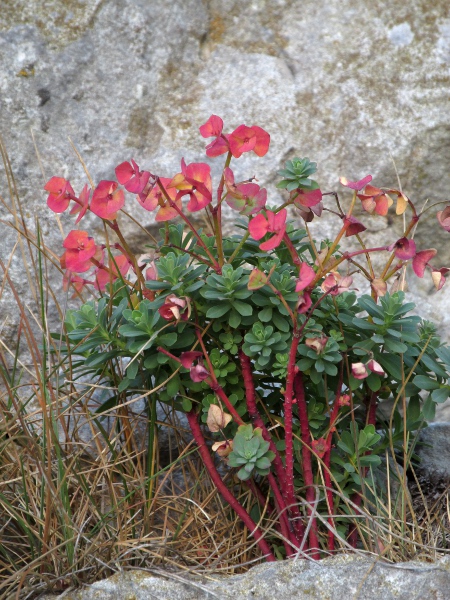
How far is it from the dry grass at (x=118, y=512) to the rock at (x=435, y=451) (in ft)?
0.15

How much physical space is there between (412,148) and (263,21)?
644 mm

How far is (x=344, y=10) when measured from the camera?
2.13m

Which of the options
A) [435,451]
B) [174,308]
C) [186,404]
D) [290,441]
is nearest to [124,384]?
[186,404]

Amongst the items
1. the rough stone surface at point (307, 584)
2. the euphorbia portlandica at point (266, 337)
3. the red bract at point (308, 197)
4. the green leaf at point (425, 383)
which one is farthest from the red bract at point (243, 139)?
the rough stone surface at point (307, 584)

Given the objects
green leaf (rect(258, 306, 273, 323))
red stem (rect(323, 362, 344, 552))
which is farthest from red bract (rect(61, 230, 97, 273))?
red stem (rect(323, 362, 344, 552))

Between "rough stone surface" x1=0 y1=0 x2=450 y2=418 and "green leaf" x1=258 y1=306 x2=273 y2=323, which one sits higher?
"rough stone surface" x1=0 y1=0 x2=450 y2=418

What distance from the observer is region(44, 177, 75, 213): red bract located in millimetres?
1282

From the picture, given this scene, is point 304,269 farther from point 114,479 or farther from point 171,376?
point 114,479

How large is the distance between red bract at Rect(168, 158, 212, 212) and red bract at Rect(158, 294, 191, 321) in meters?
0.17

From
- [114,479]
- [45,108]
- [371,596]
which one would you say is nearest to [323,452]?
[371,596]

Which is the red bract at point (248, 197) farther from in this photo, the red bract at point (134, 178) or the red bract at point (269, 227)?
the red bract at point (134, 178)

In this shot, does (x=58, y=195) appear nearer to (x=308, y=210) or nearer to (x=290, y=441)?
(x=308, y=210)

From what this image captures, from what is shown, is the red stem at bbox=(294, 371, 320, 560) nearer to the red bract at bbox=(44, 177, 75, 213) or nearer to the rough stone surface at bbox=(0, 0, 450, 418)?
the red bract at bbox=(44, 177, 75, 213)

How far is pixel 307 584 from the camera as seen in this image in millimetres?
1158
